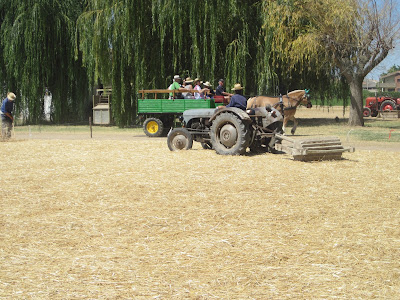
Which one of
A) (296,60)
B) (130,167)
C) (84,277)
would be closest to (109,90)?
(296,60)

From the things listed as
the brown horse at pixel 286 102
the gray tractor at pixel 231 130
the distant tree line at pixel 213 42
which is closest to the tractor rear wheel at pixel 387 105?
the distant tree line at pixel 213 42

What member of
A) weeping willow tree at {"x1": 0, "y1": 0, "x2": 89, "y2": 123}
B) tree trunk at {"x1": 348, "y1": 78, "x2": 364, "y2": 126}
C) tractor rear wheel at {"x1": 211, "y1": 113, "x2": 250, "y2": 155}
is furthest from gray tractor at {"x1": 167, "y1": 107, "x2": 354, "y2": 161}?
weeping willow tree at {"x1": 0, "y1": 0, "x2": 89, "y2": 123}

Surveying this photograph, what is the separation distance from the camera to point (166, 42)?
939 inches

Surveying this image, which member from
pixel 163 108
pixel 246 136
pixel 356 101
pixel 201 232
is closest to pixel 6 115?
pixel 163 108

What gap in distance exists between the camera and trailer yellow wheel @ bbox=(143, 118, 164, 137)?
19.2 meters

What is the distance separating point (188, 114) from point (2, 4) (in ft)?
60.4

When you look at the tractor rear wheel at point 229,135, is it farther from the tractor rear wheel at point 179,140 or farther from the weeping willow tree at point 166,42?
the weeping willow tree at point 166,42

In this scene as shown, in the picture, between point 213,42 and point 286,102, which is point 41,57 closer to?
point 213,42

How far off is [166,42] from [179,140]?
11646 mm

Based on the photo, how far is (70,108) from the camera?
28.6 m

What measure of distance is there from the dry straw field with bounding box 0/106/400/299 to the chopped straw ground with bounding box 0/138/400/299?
0.02m

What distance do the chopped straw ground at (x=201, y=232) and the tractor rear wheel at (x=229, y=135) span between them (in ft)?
4.16

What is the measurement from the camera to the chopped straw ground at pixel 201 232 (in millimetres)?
4371

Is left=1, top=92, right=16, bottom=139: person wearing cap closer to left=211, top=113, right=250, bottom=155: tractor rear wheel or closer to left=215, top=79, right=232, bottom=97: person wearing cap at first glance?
left=215, top=79, right=232, bottom=97: person wearing cap
